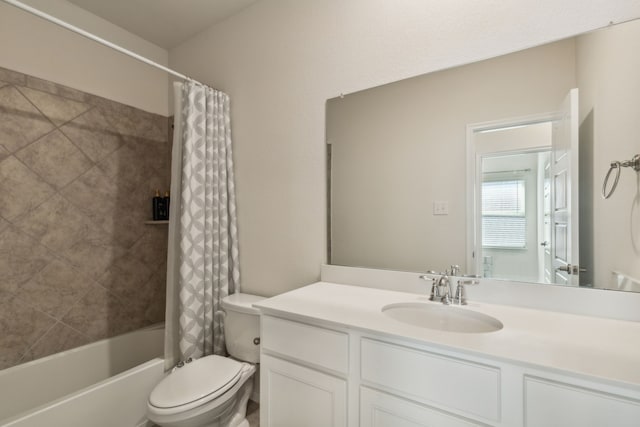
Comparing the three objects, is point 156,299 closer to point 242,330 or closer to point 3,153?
point 242,330

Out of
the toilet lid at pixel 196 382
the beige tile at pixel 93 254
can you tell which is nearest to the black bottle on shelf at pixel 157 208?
the beige tile at pixel 93 254

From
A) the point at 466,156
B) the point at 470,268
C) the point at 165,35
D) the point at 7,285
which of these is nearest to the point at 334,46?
the point at 466,156

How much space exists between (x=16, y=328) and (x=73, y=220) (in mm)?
687

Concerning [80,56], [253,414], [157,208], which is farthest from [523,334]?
[80,56]

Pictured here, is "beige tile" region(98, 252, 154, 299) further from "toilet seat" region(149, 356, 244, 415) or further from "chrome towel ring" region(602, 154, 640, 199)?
"chrome towel ring" region(602, 154, 640, 199)

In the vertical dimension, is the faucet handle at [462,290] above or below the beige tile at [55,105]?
below

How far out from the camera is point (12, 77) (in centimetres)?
172

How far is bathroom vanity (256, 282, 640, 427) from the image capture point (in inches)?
27.8

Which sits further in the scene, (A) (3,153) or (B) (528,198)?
(A) (3,153)

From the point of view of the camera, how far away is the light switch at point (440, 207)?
1.35 meters

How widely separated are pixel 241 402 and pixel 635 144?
2.09m

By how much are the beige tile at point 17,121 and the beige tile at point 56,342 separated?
3.73 feet

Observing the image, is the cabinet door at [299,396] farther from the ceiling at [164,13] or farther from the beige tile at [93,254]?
the ceiling at [164,13]

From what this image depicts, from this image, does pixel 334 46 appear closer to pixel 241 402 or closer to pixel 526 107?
pixel 526 107
